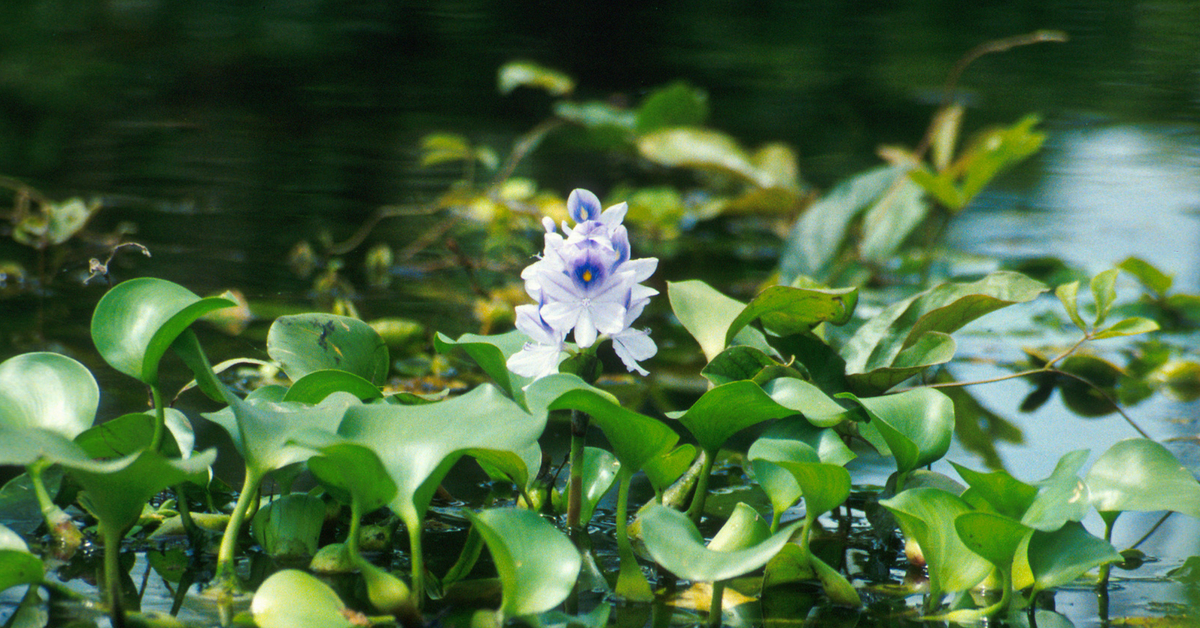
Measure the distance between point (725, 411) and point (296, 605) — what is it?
1.01 feet

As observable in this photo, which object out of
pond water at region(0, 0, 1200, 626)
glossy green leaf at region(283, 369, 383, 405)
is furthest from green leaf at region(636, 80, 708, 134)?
glossy green leaf at region(283, 369, 383, 405)

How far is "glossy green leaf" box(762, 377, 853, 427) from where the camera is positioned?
68 centimetres

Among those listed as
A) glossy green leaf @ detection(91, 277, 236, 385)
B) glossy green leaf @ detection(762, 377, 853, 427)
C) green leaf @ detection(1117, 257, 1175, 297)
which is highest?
glossy green leaf @ detection(91, 277, 236, 385)

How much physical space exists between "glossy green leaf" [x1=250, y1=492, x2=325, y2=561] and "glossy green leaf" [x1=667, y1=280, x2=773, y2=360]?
33 cm

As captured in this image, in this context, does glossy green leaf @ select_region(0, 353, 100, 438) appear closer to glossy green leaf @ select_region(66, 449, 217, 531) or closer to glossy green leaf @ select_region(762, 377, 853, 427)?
glossy green leaf @ select_region(66, 449, 217, 531)

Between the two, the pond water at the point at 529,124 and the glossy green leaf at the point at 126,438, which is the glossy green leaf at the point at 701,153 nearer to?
the pond water at the point at 529,124

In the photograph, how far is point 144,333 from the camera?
0.69 metres

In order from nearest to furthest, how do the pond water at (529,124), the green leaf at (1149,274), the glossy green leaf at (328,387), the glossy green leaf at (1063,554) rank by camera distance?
the glossy green leaf at (1063,554) < the glossy green leaf at (328,387) < the green leaf at (1149,274) < the pond water at (529,124)

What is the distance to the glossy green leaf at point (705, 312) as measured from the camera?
822 mm

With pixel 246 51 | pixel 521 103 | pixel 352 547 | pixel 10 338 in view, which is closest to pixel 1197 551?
pixel 352 547

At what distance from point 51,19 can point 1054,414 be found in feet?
13.2

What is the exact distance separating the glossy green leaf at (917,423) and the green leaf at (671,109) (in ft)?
6.21

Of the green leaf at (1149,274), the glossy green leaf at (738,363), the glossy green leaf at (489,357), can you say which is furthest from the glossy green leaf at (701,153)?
the glossy green leaf at (489,357)

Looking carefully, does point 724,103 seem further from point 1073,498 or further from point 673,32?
point 1073,498
